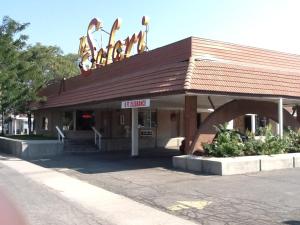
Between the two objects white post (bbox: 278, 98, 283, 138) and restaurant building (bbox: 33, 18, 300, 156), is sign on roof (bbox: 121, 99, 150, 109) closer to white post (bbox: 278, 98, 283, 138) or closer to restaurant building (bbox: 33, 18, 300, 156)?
restaurant building (bbox: 33, 18, 300, 156)

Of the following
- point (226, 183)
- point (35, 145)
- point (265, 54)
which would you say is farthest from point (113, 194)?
point (35, 145)

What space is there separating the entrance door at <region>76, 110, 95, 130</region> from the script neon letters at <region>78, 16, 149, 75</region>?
3.22 meters

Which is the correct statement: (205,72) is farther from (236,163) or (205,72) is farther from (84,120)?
(84,120)

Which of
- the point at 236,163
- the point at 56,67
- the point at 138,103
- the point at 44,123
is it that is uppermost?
the point at 56,67

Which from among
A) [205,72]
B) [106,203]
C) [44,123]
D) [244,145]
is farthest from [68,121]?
Answer: [106,203]

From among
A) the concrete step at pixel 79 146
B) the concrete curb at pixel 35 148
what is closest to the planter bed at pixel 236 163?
the concrete curb at pixel 35 148

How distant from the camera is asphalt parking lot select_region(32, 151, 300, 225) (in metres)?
8.92

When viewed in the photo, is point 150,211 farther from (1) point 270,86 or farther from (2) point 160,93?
(1) point 270,86

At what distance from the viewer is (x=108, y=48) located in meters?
29.5

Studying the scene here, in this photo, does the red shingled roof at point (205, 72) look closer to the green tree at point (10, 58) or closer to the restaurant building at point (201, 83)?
the restaurant building at point (201, 83)

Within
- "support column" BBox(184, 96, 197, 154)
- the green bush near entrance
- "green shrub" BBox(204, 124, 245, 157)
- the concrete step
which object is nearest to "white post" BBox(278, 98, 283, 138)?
the green bush near entrance

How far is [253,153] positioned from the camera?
17031mm

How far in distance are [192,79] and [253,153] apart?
11.8ft

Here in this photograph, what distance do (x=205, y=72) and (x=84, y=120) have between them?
16.2m
